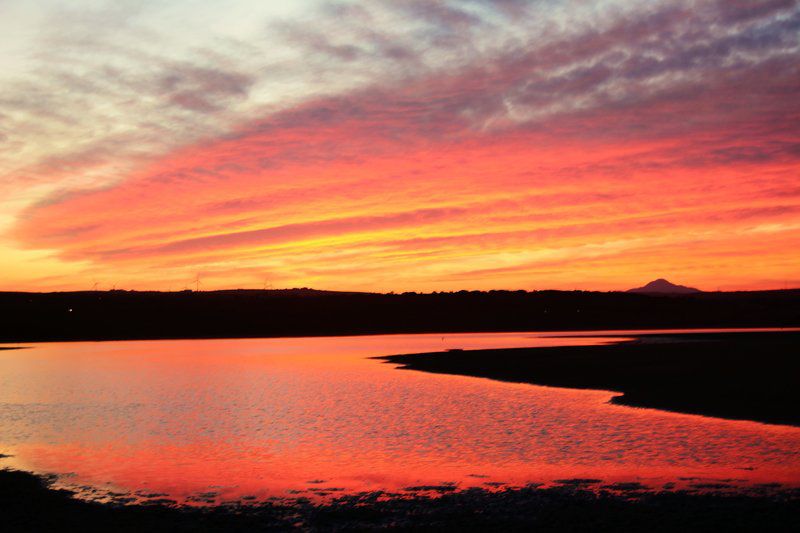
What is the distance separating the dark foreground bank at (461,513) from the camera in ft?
52.9

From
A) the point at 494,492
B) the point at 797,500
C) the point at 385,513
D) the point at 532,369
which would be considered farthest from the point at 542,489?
the point at 532,369

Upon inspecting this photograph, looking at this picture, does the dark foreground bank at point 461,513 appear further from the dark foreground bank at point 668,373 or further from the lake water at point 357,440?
the dark foreground bank at point 668,373

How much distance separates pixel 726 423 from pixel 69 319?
600 ft

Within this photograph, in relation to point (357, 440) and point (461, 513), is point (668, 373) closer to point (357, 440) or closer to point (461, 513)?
point (357, 440)

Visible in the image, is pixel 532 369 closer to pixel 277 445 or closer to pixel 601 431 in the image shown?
pixel 601 431

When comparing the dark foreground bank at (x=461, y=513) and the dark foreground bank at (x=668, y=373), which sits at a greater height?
the dark foreground bank at (x=668, y=373)

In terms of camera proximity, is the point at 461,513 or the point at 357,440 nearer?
the point at 461,513

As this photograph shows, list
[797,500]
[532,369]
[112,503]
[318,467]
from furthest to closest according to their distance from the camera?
[532,369] < [318,467] < [112,503] < [797,500]

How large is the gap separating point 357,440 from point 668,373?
91.1ft

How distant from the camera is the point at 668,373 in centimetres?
4869

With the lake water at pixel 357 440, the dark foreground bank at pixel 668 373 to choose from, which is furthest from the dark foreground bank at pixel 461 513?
the dark foreground bank at pixel 668 373

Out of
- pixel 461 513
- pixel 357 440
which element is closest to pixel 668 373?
pixel 357 440

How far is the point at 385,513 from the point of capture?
17641mm

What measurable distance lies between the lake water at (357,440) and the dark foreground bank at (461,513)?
150cm
